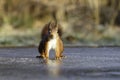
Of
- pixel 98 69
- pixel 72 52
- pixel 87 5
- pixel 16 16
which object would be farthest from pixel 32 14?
pixel 98 69

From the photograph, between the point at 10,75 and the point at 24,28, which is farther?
the point at 24,28

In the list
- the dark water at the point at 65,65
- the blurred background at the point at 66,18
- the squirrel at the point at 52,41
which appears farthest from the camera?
the blurred background at the point at 66,18

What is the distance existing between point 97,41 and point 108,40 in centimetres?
35

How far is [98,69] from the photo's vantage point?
12594 millimetres

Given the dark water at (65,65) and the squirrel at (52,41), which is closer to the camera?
the dark water at (65,65)

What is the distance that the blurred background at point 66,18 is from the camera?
67.3 feet

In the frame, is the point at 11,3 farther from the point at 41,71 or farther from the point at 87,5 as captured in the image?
the point at 41,71

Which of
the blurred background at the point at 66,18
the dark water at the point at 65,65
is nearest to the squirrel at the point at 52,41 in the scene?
the dark water at the point at 65,65

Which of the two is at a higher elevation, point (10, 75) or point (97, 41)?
point (10, 75)

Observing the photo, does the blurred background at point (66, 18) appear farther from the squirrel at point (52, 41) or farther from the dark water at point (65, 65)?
the squirrel at point (52, 41)

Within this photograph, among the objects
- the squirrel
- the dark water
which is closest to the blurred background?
the dark water

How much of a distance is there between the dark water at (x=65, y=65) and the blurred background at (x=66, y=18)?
10.6 ft

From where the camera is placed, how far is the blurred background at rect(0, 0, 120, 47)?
2051cm

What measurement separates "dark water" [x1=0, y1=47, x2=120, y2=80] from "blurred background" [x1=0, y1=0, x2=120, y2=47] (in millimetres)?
3226
